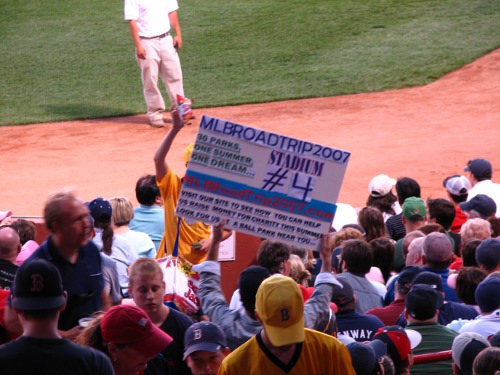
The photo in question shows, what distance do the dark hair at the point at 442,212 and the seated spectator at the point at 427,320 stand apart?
8.76 feet

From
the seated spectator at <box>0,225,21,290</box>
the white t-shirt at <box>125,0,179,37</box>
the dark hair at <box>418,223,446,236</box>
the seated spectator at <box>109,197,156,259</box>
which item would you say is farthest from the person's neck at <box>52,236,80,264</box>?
the white t-shirt at <box>125,0,179,37</box>

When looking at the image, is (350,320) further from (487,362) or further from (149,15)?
(149,15)

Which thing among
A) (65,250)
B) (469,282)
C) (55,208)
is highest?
(55,208)

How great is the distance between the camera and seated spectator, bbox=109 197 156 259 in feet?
24.4

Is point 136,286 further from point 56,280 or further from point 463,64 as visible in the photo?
point 463,64

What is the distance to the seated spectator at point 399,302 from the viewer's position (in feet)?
19.6

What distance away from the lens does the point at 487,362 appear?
14.1 feet

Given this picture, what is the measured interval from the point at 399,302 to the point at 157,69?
9.52 meters

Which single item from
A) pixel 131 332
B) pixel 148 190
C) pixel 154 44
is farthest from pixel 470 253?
pixel 154 44

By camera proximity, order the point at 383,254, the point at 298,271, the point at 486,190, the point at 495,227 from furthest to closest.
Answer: the point at 486,190 < the point at 495,227 < the point at 383,254 < the point at 298,271

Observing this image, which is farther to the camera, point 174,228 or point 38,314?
point 174,228

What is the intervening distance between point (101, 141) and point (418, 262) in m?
8.93

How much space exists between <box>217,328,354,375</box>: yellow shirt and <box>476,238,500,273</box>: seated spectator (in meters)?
2.45

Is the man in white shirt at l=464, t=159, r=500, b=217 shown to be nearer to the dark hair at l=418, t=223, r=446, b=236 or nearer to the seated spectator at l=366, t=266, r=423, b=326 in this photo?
the dark hair at l=418, t=223, r=446, b=236
